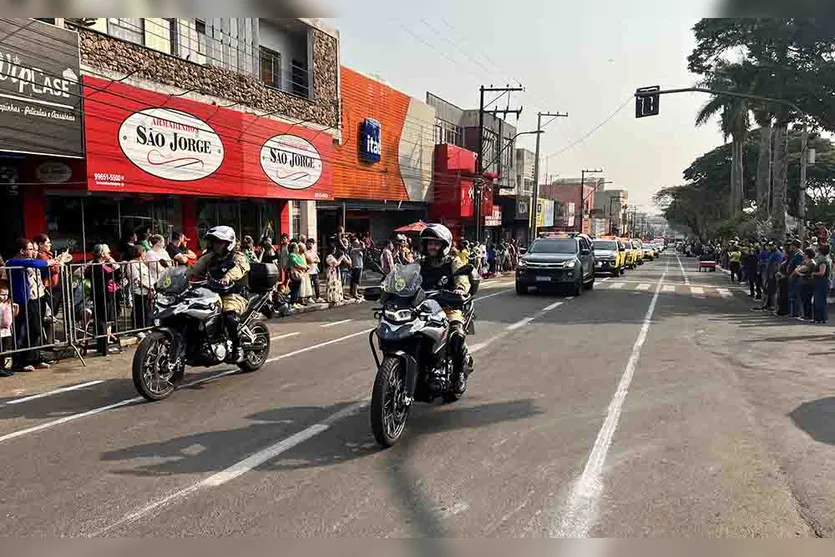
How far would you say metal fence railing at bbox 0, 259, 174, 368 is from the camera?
886 cm

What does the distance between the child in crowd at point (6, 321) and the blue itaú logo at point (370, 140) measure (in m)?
20.1

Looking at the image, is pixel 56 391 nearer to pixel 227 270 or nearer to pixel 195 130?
pixel 227 270

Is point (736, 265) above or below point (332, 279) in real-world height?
below

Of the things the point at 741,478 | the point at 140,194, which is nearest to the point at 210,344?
the point at 741,478

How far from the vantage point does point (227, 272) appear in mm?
7828

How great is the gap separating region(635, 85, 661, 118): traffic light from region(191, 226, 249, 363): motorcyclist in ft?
47.5

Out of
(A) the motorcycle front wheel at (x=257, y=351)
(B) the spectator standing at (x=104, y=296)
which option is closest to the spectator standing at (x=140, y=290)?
(B) the spectator standing at (x=104, y=296)

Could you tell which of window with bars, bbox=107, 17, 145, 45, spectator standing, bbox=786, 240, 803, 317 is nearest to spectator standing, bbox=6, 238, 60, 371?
window with bars, bbox=107, 17, 145, 45

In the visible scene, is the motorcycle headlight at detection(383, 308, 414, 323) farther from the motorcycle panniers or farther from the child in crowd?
the child in crowd

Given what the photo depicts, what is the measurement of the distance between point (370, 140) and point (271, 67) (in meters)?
6.89

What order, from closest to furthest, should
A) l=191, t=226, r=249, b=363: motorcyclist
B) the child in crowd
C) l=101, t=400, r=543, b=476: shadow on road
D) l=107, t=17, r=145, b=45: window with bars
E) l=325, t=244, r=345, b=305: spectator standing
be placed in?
l=101, t=400, r=543, b=476: shadow on road < l=191, t=226, r=249, b=363: motorcyclist < the child in crowd < l=107, t=17, r=145, b=45: window with bars < l=325, t=244, r=345, b=305: spectator standing

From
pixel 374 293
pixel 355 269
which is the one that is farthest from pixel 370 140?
pixel 374 293

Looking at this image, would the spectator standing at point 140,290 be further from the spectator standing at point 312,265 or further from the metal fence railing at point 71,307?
the spectator standing at point 312,265

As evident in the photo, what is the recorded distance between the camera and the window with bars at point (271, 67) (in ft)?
70.2
